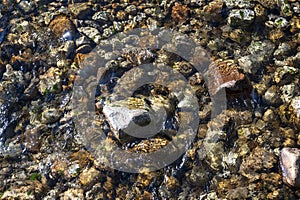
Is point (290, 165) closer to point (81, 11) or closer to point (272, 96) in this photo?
point (272, 96)

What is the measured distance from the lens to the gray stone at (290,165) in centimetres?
505

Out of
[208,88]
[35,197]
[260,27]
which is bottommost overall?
[35,197]

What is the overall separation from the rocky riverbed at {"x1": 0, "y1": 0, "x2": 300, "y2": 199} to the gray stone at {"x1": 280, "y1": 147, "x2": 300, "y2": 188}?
0.05 feet

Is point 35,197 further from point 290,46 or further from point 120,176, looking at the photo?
point 290,46

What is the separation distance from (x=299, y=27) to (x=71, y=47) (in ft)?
14.1

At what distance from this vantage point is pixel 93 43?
23.4ft

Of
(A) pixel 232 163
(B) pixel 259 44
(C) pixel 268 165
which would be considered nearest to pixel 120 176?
(A) pixel 232 163

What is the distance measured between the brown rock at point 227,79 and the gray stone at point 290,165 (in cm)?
128

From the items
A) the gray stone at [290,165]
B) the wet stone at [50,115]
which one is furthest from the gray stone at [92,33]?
the gray stone at [290,165]

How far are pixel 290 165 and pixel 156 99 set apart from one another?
2.35 metres

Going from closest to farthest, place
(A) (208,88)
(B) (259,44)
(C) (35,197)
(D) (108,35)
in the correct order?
(C) (35,197) < (A) (208,88) < (B) (259,44) < (D) (108,35)

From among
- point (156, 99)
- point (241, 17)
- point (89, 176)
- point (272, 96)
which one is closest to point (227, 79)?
point (272, 96)

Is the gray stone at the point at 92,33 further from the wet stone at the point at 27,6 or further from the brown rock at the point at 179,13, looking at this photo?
the brown rock at the point at 179,13

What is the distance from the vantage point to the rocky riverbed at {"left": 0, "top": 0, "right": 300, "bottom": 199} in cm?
553
